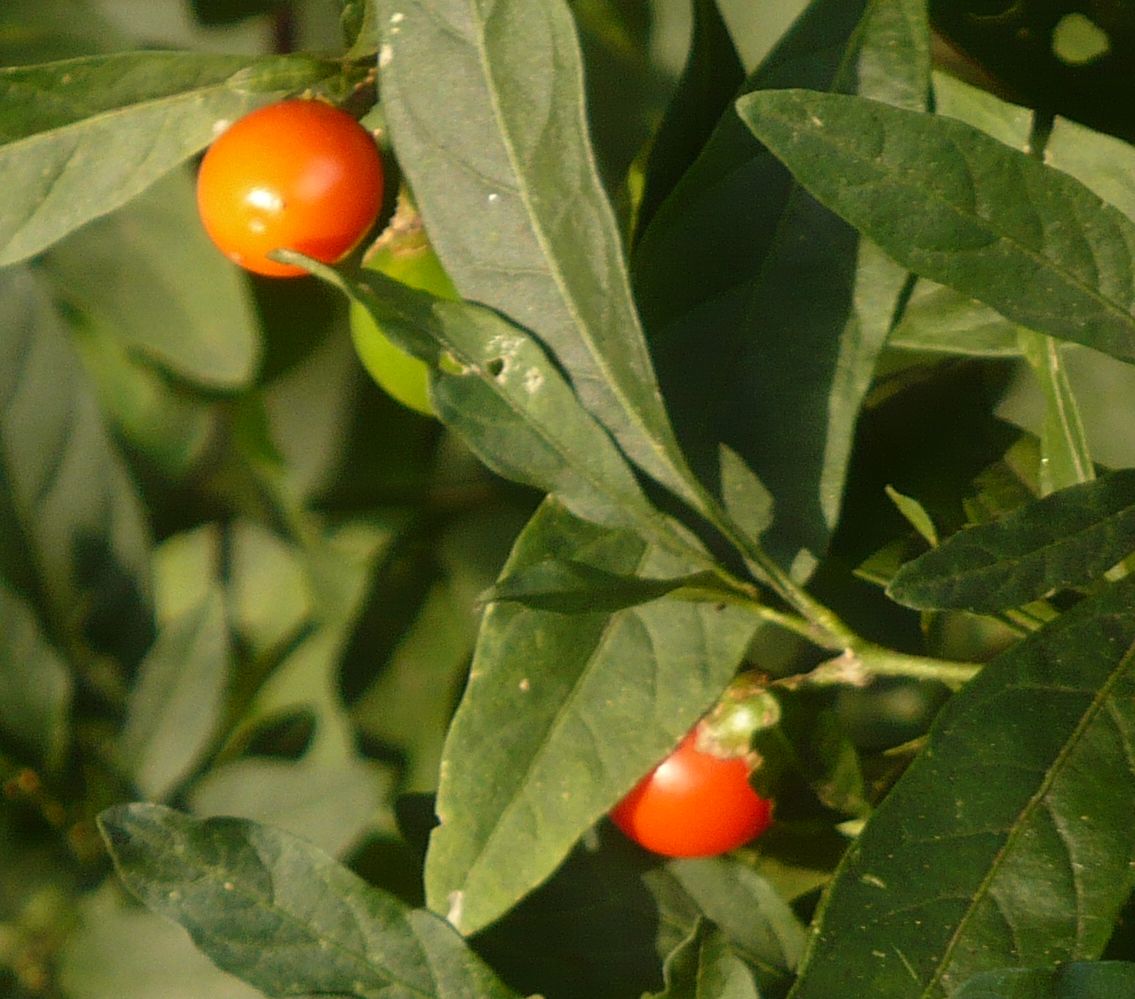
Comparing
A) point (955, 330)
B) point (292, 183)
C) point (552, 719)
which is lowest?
point (552, 719)

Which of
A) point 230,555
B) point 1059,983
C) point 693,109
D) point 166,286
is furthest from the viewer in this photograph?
point 230,555

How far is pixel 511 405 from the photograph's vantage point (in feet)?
1.89

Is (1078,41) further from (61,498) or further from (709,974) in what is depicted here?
(61,498)

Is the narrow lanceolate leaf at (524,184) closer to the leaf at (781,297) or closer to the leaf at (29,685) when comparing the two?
the leaf at (781,297)

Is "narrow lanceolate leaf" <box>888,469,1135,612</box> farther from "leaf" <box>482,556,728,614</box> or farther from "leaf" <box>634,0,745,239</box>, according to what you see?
"leaf" <box>634,0,745,239</box>

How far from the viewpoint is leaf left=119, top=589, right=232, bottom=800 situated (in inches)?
41.4

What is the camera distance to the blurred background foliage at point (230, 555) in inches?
38.3

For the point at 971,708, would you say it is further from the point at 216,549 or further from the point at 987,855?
the point at 216,549

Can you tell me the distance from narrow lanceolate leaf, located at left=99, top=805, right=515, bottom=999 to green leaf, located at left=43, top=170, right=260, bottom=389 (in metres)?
0.44

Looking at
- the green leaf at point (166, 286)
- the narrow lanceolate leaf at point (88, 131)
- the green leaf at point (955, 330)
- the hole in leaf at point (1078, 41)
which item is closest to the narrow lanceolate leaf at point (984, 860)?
the green leaf at point (955, 330)

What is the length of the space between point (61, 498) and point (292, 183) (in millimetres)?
488

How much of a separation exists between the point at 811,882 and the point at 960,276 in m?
0.41

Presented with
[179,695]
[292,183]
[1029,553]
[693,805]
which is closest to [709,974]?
[693,805]

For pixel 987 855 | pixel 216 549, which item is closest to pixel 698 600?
pixel 987 855
